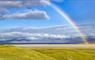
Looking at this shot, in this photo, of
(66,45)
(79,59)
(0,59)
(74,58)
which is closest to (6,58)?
(0,59)

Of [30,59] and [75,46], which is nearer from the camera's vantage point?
[30,59]

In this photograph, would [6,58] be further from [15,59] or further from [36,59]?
[36,59]

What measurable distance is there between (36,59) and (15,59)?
236 cm

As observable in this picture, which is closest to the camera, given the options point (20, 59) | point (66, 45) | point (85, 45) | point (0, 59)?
point (0, 59)

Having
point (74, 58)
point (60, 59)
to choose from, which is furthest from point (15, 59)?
point (74, 58)

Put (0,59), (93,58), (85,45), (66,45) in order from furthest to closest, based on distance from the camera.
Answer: (85,45) → (66,45) → (93,58) → (0,59)

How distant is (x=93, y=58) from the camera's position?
3728 centimetres

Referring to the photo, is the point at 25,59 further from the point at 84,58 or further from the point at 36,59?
the point at 84,58

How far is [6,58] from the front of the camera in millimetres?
22453

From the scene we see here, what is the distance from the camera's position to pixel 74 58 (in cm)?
Answer: 3206

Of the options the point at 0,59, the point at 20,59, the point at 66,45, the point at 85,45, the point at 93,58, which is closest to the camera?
the point at 0,59

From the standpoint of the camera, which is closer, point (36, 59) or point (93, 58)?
point (36, 59)

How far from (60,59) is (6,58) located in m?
10.2

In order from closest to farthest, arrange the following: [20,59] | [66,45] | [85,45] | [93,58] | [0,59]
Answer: [0,59], [20,59], [93,58], [66,45], [85,45]
